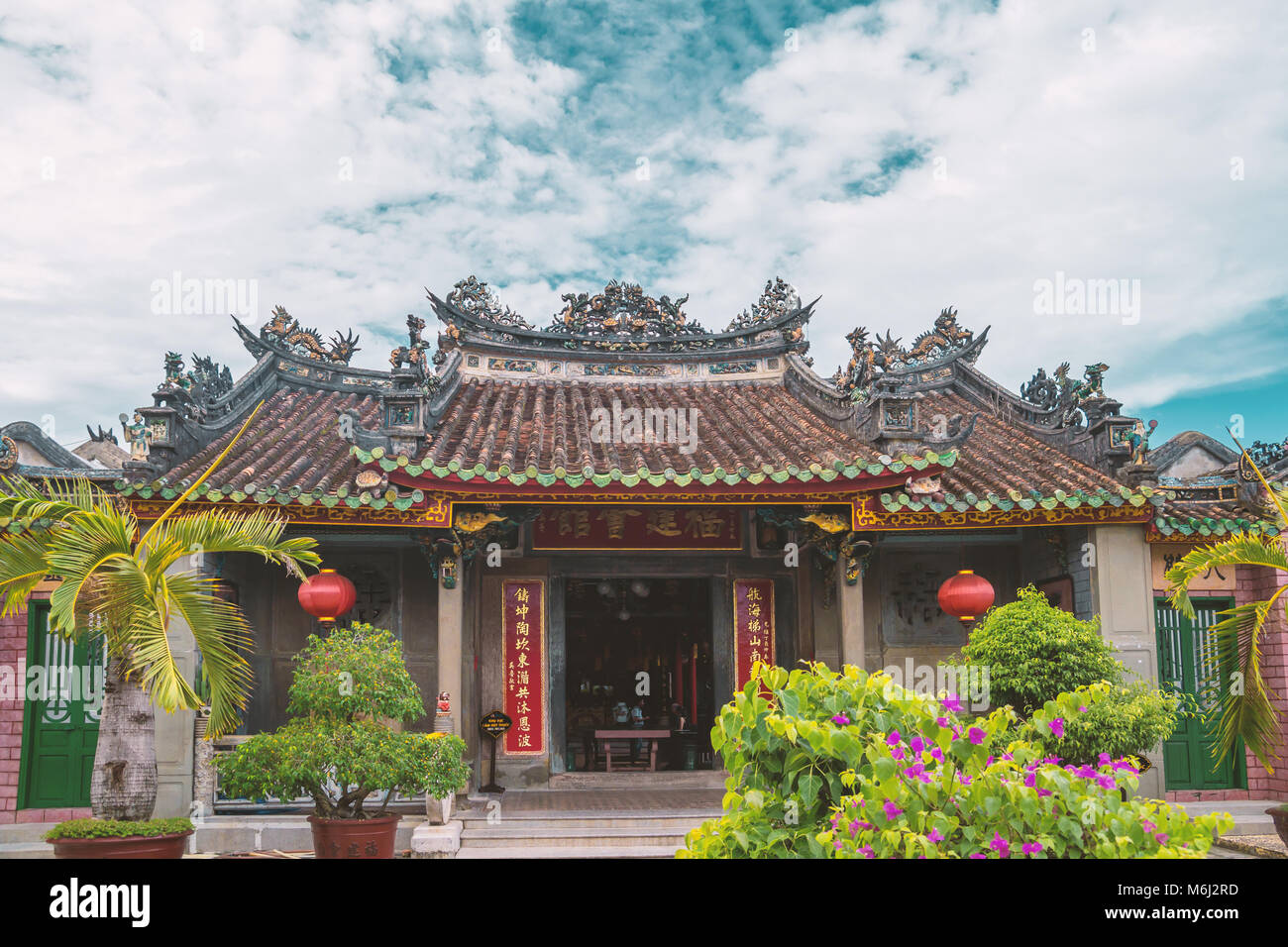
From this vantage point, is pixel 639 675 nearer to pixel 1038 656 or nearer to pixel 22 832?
pixel 1038 656

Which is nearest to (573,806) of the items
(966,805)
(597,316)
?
(597,316)

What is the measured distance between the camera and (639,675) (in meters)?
11.2

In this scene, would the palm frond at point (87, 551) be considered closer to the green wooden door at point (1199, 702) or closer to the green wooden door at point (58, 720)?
the green wooden door at point (58, 720)

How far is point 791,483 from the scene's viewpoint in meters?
7.54

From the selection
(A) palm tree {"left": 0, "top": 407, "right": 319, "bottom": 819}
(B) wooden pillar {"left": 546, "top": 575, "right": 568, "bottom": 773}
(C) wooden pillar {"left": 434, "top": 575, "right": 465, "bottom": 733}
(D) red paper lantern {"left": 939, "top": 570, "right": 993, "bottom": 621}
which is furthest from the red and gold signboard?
(A) palm tree {"left": 0, "top": 407, "right": 319, "bottom": 819}

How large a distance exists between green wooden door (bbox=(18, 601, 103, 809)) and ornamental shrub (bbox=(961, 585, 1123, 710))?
7501 millimetres

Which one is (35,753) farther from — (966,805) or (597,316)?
(966,805)

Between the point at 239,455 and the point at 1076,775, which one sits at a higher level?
the point at 239,455

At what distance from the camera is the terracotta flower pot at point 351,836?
241 inches

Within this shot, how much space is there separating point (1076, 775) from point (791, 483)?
206 inches

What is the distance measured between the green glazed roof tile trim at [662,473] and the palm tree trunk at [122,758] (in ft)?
7.79

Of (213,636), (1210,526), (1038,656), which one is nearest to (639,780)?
(1038,656)

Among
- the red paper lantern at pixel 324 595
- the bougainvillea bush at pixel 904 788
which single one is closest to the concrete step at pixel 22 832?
the red paper lantern at pixel 324 595
